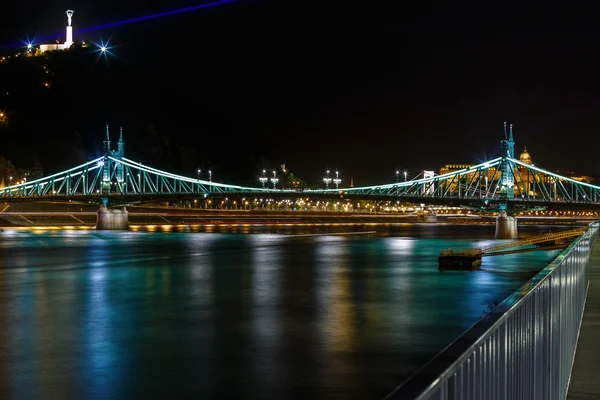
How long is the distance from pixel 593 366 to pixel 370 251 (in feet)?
178

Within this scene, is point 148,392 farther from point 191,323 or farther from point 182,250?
point 182,250

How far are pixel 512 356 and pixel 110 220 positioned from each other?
4437 inches

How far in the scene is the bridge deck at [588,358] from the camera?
10.2 metres

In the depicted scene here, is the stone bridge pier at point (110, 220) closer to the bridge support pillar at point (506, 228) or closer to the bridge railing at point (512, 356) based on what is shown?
the bridge support pillar at point (506, 228)

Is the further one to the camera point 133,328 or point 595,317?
point 133,328

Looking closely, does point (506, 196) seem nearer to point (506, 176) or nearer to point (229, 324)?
point (506, 176)

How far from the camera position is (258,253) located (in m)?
61.7

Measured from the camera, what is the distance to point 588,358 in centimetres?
1205

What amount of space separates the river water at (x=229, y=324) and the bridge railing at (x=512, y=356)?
20.1 feet

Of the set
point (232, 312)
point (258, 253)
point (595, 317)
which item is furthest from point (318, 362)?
point (258, 253)

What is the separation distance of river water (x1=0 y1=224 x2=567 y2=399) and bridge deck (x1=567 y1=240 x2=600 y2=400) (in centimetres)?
351

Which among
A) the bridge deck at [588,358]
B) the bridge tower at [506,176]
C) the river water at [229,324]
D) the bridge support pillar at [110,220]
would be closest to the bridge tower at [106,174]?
the bridge support pillar at [110,220]

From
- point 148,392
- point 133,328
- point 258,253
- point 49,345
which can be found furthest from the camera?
point 258,253

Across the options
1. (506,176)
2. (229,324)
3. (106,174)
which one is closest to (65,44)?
(106,174)
